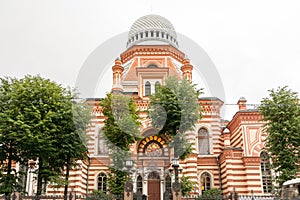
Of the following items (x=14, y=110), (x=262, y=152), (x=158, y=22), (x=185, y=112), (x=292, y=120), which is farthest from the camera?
(x=158, y=22)

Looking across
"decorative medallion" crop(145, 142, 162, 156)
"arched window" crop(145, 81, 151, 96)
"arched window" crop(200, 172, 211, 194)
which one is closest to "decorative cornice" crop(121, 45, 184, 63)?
"arched window" crop(145, 81, 151, 96)

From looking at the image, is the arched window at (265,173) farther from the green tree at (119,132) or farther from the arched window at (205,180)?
the green tree at (119,132)

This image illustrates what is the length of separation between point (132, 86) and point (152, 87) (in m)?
4.70

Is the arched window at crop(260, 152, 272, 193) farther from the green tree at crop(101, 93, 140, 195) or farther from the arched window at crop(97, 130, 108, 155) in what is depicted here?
the arched window at crop(97, 130, 108, 155)

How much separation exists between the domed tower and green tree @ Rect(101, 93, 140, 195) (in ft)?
22.6

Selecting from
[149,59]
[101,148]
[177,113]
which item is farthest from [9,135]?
[149,59]

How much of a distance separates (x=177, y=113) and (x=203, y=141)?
420 inches

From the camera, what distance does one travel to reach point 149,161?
29.3 meters

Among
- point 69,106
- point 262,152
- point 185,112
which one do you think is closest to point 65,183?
point 69,106

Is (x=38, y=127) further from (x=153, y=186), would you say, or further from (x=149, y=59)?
(x=149, y=59)

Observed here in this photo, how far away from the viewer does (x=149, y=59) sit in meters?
36.6

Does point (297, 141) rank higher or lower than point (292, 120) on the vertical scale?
lower

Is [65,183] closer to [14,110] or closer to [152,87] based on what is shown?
[14,110]

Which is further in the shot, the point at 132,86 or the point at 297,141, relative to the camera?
the point at 132,86
